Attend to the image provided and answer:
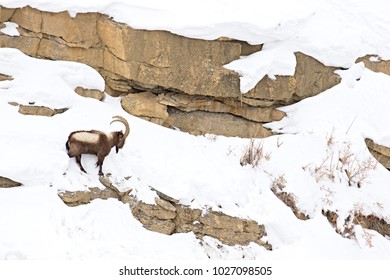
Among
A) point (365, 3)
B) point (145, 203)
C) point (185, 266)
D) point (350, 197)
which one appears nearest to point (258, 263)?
point (185, 266)

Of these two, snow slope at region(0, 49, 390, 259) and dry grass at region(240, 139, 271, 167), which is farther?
dry grass at region(240, 139, 271, 167)

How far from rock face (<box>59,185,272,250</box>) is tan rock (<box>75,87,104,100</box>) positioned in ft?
5.73

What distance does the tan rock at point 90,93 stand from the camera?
7.77m

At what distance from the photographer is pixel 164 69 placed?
26.3 ft

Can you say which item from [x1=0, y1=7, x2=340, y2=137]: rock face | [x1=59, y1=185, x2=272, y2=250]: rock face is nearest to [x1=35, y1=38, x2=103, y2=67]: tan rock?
[x1=0, y1=7, x2=340, y2=137]: rock face

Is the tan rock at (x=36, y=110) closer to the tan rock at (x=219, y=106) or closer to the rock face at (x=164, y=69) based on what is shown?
the rock face at (x=164, y=69)

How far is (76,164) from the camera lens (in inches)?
262

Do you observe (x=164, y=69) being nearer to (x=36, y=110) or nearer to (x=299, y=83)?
(x=36, y=110)

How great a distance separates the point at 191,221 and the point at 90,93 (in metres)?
2.53

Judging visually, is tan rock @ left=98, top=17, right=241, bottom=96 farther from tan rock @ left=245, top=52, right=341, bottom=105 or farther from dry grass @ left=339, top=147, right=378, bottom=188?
dry grass @ left=339, top=147, right=378, bottom=188

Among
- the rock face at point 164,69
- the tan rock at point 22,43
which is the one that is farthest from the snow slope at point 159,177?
the tan rock at point 22,43

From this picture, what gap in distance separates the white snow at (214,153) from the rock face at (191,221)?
0.09 meters

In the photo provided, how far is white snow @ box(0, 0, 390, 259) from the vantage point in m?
6.16

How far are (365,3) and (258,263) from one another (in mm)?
5914
